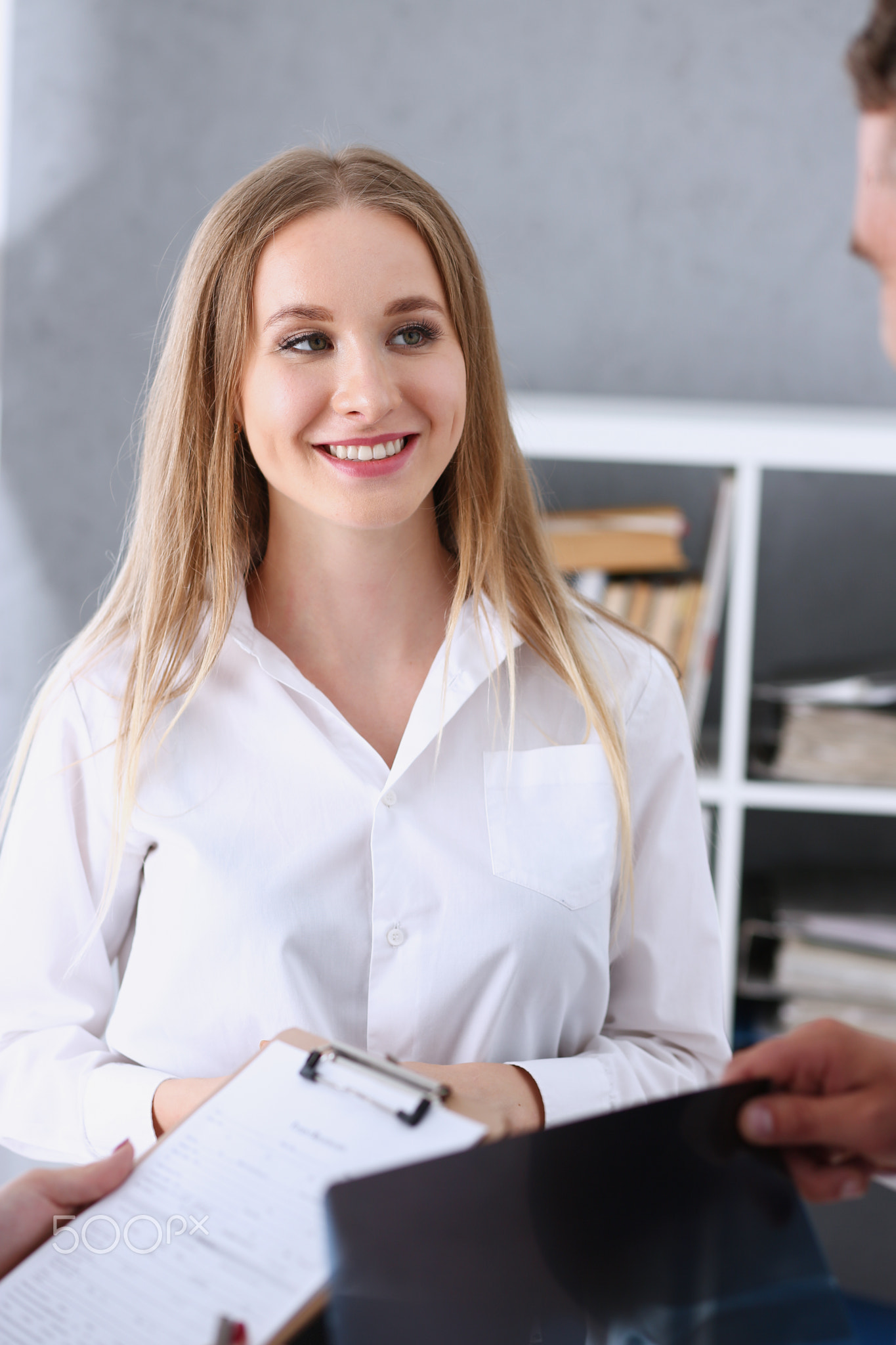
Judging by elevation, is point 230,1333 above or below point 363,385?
below

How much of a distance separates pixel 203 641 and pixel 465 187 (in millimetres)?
1303

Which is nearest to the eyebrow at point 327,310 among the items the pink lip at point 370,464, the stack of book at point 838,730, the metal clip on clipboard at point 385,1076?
the pink lip at point 370,464

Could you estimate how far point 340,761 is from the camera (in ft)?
3.35

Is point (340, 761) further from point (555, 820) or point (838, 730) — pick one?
point (838, 730)

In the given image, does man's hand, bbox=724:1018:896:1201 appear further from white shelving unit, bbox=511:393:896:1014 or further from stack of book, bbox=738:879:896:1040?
stack of book, bbox=738:879:896:1040

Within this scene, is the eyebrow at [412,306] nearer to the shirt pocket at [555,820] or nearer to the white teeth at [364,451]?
the white teeth at [364,451]

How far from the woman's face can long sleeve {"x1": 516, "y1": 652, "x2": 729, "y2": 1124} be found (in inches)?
13.5

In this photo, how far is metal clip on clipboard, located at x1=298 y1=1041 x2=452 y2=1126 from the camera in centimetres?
64

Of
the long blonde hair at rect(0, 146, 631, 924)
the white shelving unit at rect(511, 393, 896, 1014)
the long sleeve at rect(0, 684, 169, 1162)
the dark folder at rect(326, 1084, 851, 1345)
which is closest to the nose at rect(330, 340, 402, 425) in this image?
the long blonde hair at rect(0, 146, 631, 924)

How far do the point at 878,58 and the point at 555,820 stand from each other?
0.68 meters

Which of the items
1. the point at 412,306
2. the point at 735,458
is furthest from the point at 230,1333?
the point at 735,458

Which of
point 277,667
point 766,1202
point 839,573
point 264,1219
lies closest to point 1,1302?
point 264,1219

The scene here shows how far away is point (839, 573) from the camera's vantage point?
6.82 feet

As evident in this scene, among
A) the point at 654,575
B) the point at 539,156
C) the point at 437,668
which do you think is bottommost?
the point at 437,668
